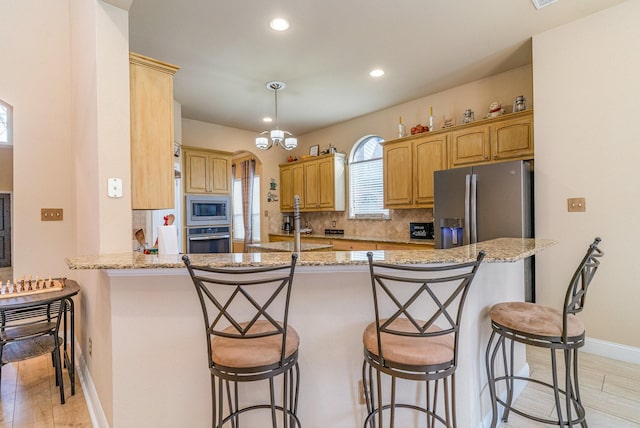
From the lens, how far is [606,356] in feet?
8.75

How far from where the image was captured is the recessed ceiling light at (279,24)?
2.67 meters

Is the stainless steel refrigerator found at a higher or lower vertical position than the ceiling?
lower

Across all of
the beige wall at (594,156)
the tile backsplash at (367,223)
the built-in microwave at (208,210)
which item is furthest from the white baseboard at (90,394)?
Result: the tile backsplash at (367,223)

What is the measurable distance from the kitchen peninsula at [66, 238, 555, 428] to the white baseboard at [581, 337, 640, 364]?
1.83 metres

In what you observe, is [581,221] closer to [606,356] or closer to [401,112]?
[606,356]

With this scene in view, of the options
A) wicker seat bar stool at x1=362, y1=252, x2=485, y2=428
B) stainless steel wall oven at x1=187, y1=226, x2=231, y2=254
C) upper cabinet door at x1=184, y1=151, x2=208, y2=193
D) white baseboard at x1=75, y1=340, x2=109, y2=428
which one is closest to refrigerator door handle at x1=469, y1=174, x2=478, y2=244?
wicker seat bar stool at x1=362, y1=252, x2=485, y2=428

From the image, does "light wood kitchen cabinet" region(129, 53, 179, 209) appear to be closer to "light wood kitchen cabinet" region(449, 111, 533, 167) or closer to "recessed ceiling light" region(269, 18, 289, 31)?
"recessed ceiling light" region(269, 18, 289, 31)

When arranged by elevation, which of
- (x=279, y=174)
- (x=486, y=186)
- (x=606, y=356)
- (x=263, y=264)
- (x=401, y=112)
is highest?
(x=401, y=112)

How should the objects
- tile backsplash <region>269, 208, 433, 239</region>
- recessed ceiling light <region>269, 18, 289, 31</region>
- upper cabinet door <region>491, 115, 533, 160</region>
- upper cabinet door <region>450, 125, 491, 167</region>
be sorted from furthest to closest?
tile backsplash <region>269, 208, 433, 239</region> → upper cabinet door <region>450, 125, 491, 167</region> → upper cabinet door <region>491, 115, 533, 160</region> → recessed ceiling light <region>269, 18, 289, 31</region>

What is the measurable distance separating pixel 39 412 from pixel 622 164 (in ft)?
15.4

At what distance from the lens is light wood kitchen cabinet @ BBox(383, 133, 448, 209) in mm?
4043

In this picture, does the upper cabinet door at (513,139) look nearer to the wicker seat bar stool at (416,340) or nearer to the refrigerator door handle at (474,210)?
the refrigerator door handle at (474,210)

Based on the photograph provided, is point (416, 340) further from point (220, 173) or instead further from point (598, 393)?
point (220, 173)

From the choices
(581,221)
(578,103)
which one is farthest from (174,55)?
(581,221)
